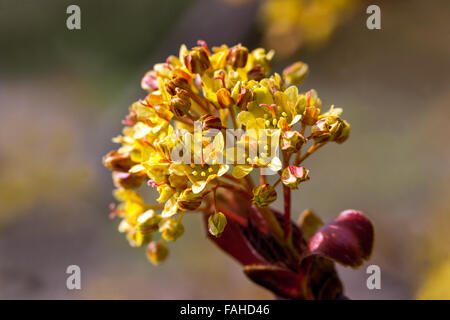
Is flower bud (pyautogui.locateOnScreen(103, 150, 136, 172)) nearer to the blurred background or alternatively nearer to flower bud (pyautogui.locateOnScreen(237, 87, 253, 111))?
flower bud (pyautogui.locateOnScreen(237, 87, 253, 111))

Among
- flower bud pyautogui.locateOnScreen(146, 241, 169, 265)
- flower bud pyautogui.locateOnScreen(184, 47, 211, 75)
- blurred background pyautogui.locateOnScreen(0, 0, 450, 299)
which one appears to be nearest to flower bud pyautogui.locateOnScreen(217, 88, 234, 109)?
flower bud pyautogui.locateOnScreen(184, 47, 211, 75)

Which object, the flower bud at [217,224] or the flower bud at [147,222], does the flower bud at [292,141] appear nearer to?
the flower bud at [217,224]

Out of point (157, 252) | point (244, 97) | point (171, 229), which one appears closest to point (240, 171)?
point (244, 97)

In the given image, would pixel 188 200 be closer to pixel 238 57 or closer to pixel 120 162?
pixel 120 162

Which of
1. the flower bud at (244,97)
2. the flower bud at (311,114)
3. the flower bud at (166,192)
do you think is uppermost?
the flower bud at (244,97)

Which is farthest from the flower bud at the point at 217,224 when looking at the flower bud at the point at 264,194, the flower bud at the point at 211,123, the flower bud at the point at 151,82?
the flower bud at the point at 151,82
